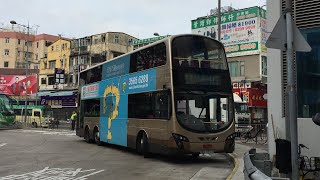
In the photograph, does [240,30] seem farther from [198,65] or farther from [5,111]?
[198,65]

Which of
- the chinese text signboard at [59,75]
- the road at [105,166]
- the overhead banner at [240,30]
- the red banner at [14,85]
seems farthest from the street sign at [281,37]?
the red banner at [14,85]

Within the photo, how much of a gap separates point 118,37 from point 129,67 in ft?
150

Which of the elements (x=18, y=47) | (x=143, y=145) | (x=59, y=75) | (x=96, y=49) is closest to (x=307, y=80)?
(x=143, y=145)

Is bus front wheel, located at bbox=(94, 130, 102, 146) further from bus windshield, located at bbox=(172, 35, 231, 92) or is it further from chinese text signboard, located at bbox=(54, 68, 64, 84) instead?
chinese text signboard, located at bbox=(54, 68, 64, 84)

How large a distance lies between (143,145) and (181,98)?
9.01 ft

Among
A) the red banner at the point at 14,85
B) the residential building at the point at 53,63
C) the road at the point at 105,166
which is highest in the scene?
the residential building at the point at 53,63

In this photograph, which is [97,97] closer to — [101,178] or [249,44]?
[101,178]

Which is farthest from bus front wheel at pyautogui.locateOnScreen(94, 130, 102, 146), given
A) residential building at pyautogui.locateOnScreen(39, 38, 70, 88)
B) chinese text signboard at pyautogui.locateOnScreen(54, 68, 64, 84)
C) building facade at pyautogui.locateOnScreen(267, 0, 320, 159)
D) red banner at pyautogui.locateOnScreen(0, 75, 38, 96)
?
red banner at pyautogui.locateOnScreen(0, 75, 38, 96)

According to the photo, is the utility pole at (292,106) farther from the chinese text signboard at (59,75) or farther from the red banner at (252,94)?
the chinese text signboard at (59,75)

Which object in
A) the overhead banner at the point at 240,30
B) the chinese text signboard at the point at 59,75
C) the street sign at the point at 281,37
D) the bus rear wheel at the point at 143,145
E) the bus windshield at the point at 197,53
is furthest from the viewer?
the chinese text signboard at the point at 59,75

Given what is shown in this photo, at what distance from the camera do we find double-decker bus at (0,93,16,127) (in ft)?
119

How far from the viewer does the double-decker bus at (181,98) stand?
1352cm

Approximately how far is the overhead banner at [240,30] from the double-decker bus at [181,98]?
25882 millimetres

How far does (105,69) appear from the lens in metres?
20.0
